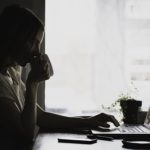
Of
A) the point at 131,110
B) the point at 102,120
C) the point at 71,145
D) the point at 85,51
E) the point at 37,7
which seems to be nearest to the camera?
the point at 71,145

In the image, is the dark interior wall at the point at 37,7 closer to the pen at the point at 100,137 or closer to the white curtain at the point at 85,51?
the white curtain at the point at 85,51

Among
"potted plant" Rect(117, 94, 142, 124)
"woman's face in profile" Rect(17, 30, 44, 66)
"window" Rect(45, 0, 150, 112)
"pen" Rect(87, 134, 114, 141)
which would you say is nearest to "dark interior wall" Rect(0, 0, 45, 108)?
"window" Rect(45, 0, 150, 112)

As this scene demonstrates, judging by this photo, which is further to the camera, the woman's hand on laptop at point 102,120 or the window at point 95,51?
the window at point 95,51

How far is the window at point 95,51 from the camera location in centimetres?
253

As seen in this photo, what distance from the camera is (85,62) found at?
2.56 metres

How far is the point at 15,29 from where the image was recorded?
156 centimetres

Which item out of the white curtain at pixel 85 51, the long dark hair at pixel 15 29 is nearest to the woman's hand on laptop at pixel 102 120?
the long dark hair at pixel 15 29

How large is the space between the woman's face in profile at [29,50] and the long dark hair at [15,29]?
0.02 m

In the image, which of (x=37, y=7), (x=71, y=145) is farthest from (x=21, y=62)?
(x=37, y=7)

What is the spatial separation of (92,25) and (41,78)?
107 centimetres

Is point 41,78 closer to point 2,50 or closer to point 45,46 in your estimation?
point 2,50

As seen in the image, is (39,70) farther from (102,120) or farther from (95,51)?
(95,51)

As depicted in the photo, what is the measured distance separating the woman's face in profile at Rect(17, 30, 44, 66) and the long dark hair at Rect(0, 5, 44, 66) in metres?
0.02

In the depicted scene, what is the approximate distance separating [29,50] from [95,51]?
1.01m
